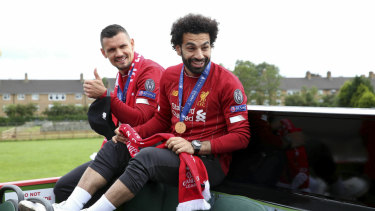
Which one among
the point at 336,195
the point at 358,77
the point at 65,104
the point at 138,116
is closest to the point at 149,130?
the point at 138,116

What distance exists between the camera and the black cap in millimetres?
2752

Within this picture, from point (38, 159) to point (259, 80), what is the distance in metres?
44.2

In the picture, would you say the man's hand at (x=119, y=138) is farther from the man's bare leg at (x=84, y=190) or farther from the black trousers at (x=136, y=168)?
the man's bare leg at (x=84, y=190)

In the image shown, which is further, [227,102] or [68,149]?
[68,149]

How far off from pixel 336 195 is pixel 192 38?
132 cm

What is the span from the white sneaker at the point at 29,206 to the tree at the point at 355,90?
45065 millimetres

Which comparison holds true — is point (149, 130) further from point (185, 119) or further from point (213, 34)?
point (213, 34)

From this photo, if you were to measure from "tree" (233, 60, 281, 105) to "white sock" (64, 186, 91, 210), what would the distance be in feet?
189

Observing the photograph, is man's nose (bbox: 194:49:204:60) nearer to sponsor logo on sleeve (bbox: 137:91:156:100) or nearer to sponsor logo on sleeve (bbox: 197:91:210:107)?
sponsor logo on sleeve (bbox: 197:91:210:107)

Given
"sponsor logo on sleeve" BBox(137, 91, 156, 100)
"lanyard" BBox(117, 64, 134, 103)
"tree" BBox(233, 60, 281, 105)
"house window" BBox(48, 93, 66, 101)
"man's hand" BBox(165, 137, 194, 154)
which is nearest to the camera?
"man's hand" BBox(165, 137, 194, 154)

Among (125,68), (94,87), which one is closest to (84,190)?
(94,87)

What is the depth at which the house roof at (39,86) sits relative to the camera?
6325 centimetres

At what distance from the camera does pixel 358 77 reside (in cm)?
4303

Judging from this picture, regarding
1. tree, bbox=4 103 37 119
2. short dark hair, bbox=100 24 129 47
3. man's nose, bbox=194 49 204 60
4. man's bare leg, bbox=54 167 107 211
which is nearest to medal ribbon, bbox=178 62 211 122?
man's nose, bbox=194 49 204 60
